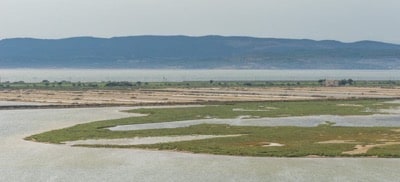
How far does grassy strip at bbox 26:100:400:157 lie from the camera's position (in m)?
30.6

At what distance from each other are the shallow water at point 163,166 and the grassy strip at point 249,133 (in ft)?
Result: 4.98

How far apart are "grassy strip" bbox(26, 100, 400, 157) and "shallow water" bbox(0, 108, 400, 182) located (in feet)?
4.98

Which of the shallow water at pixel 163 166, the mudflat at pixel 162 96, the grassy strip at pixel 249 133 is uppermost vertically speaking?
the mudflat at pixel 162 96

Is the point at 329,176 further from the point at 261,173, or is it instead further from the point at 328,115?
the point at 328,115

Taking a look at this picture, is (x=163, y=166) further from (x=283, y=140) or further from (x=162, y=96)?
(x=162, y=96)

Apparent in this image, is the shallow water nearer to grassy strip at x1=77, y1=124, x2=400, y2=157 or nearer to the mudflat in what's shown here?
grassy strip at x1=77, y1=124, x2=400, y2=157

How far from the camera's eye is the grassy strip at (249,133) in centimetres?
3056

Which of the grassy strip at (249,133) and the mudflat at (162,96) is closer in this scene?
the grassy strip at (249,133)

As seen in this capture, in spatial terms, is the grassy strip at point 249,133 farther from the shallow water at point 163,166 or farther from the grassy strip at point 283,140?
the shallow water at point 163,166

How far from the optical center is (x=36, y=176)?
24.8m

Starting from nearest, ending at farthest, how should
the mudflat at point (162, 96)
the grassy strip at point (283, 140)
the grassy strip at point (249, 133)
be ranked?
the grassy strip at point (283, 140) → the grassy strip at point (249, 133) → the mudflat at point (162, 96)

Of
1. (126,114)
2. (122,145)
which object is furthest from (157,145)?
(126,114)

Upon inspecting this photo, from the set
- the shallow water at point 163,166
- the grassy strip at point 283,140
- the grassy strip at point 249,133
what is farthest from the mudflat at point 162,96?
the shallow water at point 163,166

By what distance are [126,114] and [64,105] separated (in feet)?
37.9
